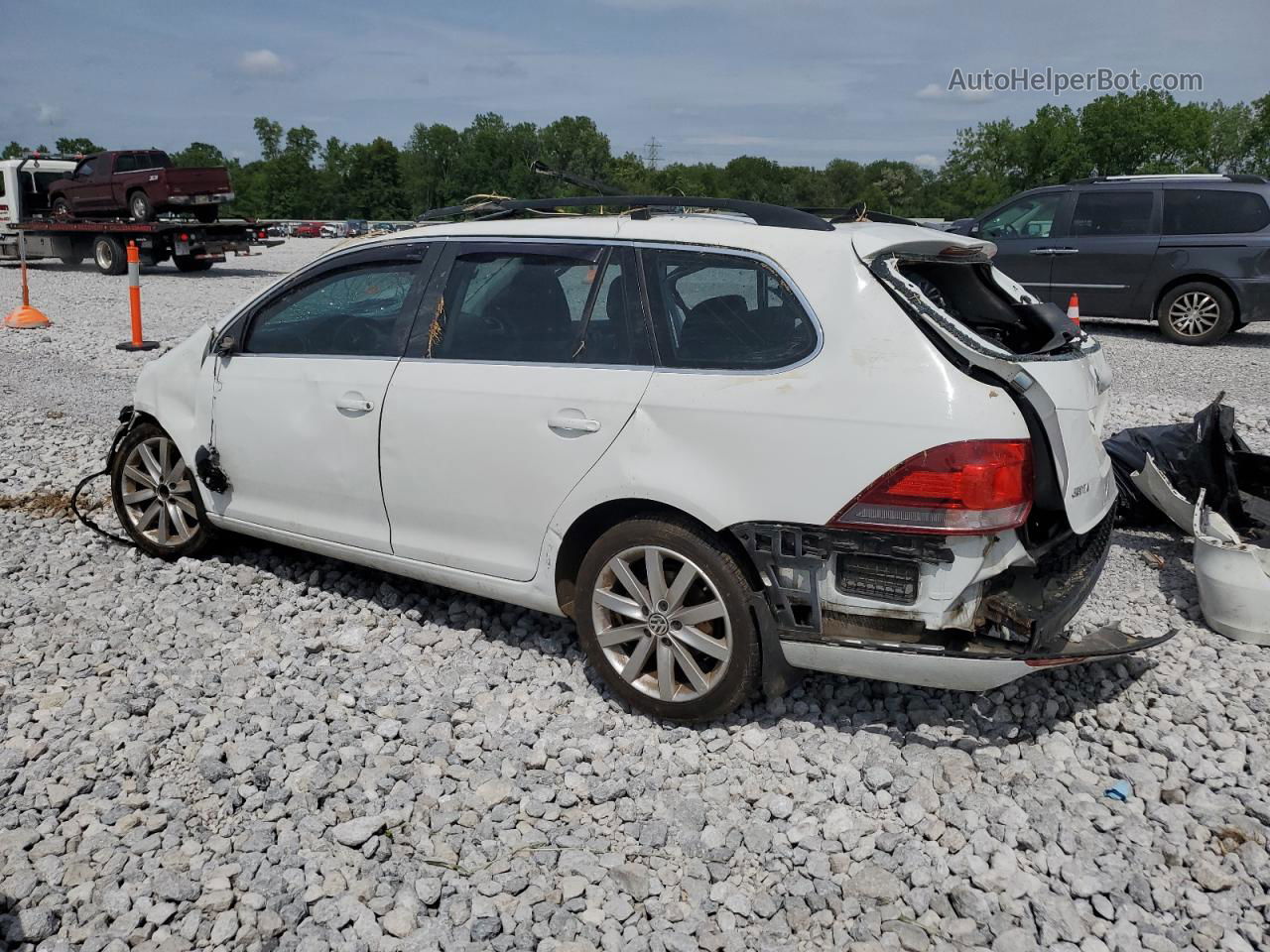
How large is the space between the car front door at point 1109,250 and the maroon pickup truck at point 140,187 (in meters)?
17.6

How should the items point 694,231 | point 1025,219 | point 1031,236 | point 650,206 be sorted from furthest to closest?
point 1025,219
point 1031,236
point 650,206
point 694,231

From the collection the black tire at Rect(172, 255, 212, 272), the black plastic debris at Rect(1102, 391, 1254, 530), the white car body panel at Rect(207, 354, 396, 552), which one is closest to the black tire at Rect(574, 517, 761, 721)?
the white car body panel at Rect(207, 354, 396, 552)

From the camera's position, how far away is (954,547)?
325 centimetres

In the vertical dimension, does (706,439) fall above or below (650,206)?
below

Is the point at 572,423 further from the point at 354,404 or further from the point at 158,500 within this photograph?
the point at 158,500

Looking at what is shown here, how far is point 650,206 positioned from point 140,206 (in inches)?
894

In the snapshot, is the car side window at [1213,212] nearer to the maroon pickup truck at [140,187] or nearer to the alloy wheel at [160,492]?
the alloy wheel at [160,492]

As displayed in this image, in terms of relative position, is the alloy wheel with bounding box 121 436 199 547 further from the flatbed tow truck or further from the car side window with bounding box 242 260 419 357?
the flatbed tow truck

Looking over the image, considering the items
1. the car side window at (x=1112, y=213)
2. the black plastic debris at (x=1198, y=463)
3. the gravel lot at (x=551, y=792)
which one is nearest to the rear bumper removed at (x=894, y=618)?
the gravel lot at (x=551, y=792)

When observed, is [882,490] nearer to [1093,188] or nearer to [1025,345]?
[1025,345]

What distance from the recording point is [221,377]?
4.95 meters

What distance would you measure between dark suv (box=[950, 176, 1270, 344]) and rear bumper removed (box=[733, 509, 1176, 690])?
1081cm

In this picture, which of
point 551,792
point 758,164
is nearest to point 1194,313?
point 551,792

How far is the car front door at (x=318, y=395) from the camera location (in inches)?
174
